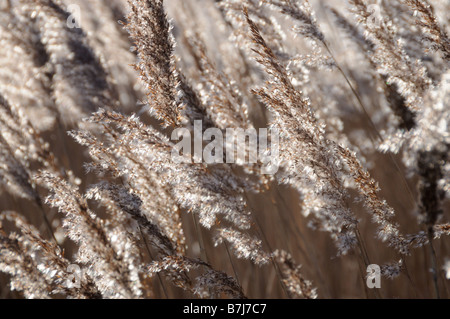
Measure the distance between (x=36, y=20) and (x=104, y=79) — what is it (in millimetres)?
840

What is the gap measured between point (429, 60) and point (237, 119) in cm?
109

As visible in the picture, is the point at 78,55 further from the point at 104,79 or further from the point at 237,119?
the point at 237,119

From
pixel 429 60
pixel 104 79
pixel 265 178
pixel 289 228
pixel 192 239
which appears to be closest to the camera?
pixel 265 178

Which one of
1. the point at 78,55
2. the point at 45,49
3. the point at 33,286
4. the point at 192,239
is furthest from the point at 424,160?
the point at 45,49

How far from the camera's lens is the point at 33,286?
1.53 meters

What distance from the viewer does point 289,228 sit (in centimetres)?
224

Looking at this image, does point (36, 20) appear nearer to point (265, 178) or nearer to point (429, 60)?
point (265, 178)

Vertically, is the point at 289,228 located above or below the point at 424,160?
below

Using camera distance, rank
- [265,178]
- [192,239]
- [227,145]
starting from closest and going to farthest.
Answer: [227,145]
[265,178]
[192,239]

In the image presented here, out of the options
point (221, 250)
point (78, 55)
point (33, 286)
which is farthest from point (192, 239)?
point (78, 55)

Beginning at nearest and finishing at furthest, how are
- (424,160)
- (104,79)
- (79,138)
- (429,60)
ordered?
(424,160) → (79,138) → (429,60) → (104,79)

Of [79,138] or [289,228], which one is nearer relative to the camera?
[79,138]

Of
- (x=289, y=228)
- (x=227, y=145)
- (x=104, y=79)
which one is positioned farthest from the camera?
(x=104, y=79)

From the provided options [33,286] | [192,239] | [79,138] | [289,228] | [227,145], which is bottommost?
[192,239]
